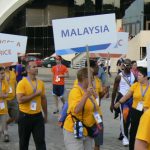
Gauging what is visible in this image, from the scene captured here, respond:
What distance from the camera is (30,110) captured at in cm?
738

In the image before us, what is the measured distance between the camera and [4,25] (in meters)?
62.8

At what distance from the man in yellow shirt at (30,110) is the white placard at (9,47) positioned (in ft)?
8.69

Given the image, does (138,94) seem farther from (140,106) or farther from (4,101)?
(4,101)

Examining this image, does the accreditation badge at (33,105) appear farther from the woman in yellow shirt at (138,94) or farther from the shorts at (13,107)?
the shorts at (13,107)

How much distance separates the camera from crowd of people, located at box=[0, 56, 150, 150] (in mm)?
5910

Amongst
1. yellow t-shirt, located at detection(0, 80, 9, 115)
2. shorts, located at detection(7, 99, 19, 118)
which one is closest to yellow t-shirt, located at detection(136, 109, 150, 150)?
yellow t-shirt, located at detection(0, 80, 9, 115)

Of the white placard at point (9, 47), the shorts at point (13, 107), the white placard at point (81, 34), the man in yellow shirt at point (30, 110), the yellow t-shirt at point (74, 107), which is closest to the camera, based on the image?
the yellow t-shirt at point (74, 107)

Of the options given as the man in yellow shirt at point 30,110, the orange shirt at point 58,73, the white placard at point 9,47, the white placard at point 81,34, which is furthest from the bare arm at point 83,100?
the orange shirt at point 58,73

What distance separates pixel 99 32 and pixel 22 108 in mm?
1783

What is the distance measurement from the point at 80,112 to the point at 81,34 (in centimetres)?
99

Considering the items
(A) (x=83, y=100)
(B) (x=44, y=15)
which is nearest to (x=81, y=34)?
(A) (x=83, y=100)

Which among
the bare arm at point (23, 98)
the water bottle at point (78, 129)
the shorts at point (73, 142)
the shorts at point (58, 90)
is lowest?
the shorts at point (58, 90)

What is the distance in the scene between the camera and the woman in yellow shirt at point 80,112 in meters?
5.90

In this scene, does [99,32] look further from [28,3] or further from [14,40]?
[28,3]
